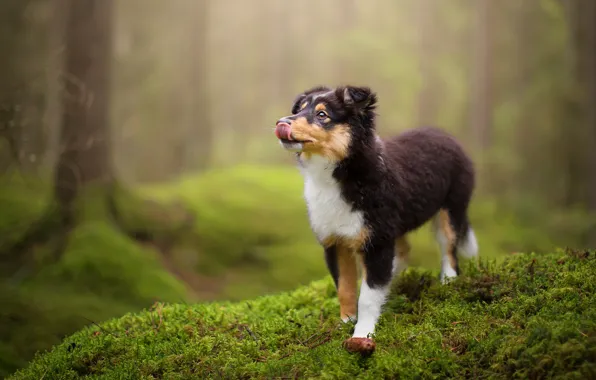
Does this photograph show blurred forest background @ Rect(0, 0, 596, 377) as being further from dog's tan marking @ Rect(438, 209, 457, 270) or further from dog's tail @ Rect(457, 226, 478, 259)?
dog's tan marking @ Rect(438, 209, 457, 270)

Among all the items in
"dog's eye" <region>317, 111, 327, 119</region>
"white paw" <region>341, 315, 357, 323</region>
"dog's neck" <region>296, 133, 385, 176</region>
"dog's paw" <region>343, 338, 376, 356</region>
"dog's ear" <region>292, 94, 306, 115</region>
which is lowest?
"white paw" <region>341, 315, 357, 323</region>

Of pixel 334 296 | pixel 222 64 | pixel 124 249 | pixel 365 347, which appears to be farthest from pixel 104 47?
pixel 222 64

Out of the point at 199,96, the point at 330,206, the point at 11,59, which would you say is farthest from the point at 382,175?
the point at 199,96

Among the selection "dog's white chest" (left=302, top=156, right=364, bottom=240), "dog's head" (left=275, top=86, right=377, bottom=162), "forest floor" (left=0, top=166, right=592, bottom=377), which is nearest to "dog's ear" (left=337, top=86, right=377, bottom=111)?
"dog's head" (left=275, top=86, right=377, bottom=162)

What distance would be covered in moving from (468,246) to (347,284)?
4.97ft

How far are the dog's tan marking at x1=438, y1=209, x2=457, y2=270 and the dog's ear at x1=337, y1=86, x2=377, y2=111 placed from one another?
1.66 metres

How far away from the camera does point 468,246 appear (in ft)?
17.7

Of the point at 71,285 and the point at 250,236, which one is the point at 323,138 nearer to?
the point at 71,285

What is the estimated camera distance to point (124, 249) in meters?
8.20

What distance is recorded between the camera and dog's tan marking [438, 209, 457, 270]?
521 centimetres

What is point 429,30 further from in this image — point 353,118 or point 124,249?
point 353,118

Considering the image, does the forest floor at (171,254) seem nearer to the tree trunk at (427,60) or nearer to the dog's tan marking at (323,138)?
the dog's tan marking at (323,138)

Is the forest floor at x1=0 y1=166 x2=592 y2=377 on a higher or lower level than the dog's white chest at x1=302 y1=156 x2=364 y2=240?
lower

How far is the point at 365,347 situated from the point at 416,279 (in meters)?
1.53
